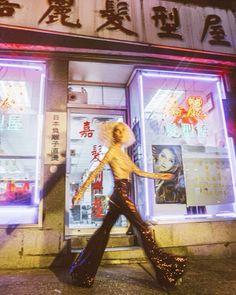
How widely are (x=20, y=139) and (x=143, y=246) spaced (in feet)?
11.8

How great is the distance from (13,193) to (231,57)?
5.98 m

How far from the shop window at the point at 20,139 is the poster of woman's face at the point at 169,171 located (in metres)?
2.57

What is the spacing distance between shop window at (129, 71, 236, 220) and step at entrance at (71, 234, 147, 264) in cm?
74

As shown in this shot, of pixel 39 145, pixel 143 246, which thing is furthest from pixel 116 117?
pixel 143 246

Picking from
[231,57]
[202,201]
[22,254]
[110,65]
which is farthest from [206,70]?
[22,254]

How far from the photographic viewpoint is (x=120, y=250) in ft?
15.3

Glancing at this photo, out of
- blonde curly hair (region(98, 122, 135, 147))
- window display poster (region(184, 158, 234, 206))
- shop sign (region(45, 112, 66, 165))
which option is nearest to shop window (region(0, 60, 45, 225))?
shop sign (region(45, 112, 66, 165))

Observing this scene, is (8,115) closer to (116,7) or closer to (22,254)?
(22,254)

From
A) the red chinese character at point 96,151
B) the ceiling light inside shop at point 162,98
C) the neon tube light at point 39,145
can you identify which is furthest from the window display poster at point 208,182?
the neon tube light at point 39,145

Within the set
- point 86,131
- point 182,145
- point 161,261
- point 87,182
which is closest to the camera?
point 161,261

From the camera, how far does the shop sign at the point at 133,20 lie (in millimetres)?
5441

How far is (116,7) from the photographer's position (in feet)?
19.3

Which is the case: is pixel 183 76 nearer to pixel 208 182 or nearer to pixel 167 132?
pixel 167 132

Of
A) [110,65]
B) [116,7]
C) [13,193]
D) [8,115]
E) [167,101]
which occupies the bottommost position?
[13,193]
